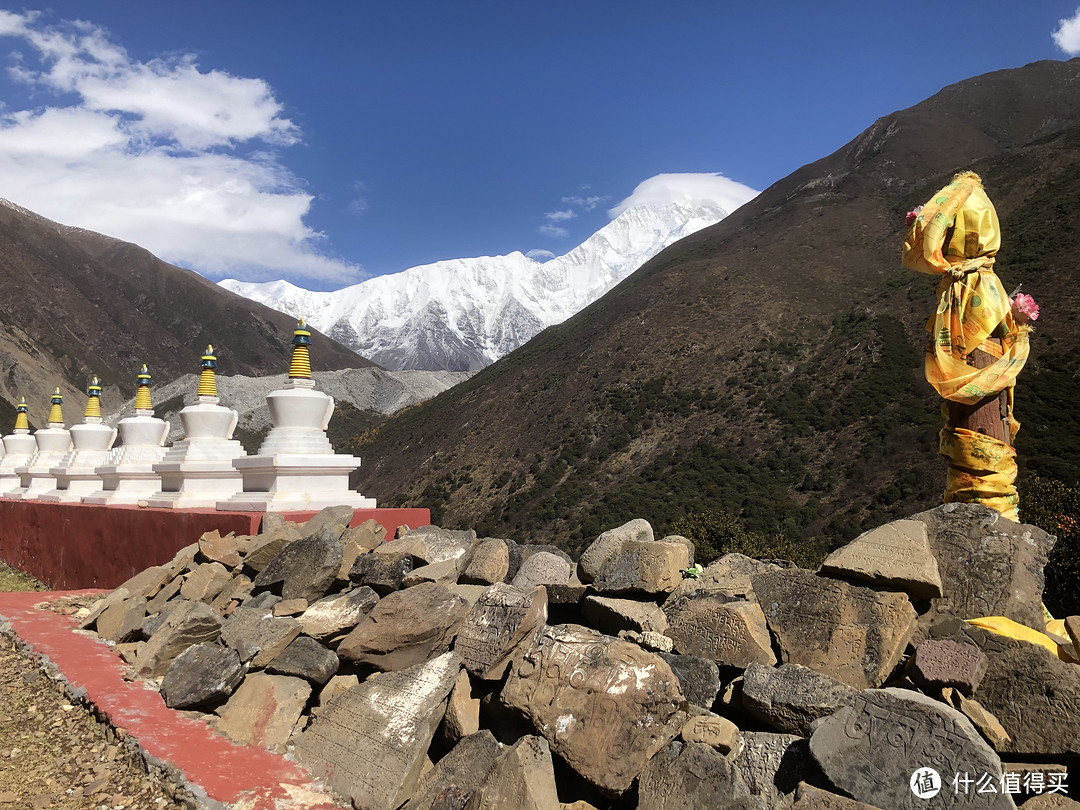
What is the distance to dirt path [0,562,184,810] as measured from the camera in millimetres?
4230

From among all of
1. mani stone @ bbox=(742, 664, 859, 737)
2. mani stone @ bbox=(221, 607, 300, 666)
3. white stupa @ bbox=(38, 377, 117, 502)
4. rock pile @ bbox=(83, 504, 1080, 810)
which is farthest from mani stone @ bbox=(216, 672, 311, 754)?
white stupa @ bbox=(38, 377, 117, 502)

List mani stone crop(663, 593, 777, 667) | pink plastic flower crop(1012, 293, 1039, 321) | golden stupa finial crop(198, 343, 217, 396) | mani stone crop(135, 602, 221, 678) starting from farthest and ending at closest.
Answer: golden stupa finial crop(198, 343, 217, 396)
mani stone crop(135, 602, 221, 678)
pink plastic flower crop(1012, 293, 1039, 321)
mani stone crop(663, 593, 777, 667)

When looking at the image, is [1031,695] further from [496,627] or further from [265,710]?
[265,710]

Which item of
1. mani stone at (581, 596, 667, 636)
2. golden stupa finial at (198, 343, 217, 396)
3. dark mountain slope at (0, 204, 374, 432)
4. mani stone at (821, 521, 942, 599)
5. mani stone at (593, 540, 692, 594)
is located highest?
dark mountain slope at (0, 204, 374, 432)

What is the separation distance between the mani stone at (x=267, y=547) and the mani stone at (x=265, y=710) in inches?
65.8

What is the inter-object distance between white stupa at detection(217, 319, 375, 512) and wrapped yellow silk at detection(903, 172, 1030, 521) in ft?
19.9

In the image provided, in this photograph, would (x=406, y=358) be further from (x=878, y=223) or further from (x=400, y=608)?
(x=400, y=608)

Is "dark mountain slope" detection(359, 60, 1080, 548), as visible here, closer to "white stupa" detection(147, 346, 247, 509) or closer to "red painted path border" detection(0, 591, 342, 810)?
"white stupa" detection(147, 346, 247, 509)

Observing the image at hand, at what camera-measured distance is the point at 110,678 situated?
5.97 m

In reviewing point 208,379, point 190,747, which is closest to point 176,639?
point 190,747

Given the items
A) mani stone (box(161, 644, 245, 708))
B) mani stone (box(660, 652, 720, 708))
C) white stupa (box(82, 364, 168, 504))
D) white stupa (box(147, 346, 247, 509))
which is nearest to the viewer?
mani stone (box(660, 652, 720, 708))

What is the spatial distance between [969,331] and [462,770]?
482 centimetres

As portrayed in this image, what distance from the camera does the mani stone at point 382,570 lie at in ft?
19.3

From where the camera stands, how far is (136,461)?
1262cm
